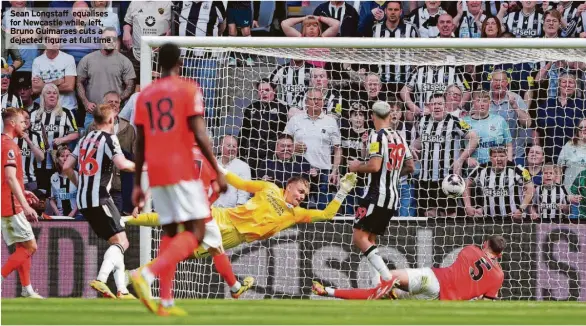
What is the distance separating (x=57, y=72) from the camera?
1511cm

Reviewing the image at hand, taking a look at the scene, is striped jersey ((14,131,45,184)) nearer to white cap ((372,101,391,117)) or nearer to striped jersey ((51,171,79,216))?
striped jersey ((51,171,79,216))

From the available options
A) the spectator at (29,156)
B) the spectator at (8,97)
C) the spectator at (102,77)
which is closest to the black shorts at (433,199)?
the spectator at (102,77)

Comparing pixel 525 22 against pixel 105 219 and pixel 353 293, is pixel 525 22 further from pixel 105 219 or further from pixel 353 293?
pixel 105 219

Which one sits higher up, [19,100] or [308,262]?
[19,100]

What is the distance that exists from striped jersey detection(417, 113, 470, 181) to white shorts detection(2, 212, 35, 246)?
15.1 ft

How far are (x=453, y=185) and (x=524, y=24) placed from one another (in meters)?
3.10

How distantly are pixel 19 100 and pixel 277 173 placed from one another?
3596 mm

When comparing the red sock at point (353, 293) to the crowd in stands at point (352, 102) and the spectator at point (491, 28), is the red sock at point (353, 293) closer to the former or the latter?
the crowd in stands at point (352, 102)

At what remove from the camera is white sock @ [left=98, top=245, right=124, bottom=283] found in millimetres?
11875

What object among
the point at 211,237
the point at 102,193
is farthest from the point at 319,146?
the point at 211,237

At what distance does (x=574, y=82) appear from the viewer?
14.0 m

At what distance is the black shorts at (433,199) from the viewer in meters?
13.7

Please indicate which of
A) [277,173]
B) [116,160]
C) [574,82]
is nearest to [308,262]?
[277,173]

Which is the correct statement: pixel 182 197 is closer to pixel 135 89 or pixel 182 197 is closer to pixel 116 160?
pixel 116 160
